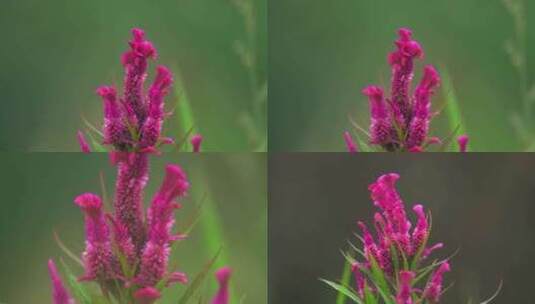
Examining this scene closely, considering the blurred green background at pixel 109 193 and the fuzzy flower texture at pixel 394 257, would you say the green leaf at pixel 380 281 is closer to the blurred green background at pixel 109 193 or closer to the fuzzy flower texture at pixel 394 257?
the fuzzy flower texture at pixel 394 257

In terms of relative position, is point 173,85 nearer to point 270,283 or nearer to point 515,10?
point 270,283

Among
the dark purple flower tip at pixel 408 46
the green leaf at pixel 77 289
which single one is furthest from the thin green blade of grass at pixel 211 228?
the dark purple flower tip at pixel 408 46

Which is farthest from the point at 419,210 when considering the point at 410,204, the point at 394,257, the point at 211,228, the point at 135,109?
the point at 135,109

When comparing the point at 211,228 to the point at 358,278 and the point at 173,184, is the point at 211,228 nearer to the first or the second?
the point at 173,184

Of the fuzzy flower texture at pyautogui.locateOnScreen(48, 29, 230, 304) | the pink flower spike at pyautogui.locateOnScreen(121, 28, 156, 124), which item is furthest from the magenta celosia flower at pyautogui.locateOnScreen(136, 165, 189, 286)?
the pink flower spike at pyautogui.locateOnScreen(121, 28, 156, 124)

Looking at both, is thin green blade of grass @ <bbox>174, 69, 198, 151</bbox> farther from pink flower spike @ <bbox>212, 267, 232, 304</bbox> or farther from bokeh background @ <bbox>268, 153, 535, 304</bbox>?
pink flower spike @ <bbox>212, 267, 232, 304</bbox>
